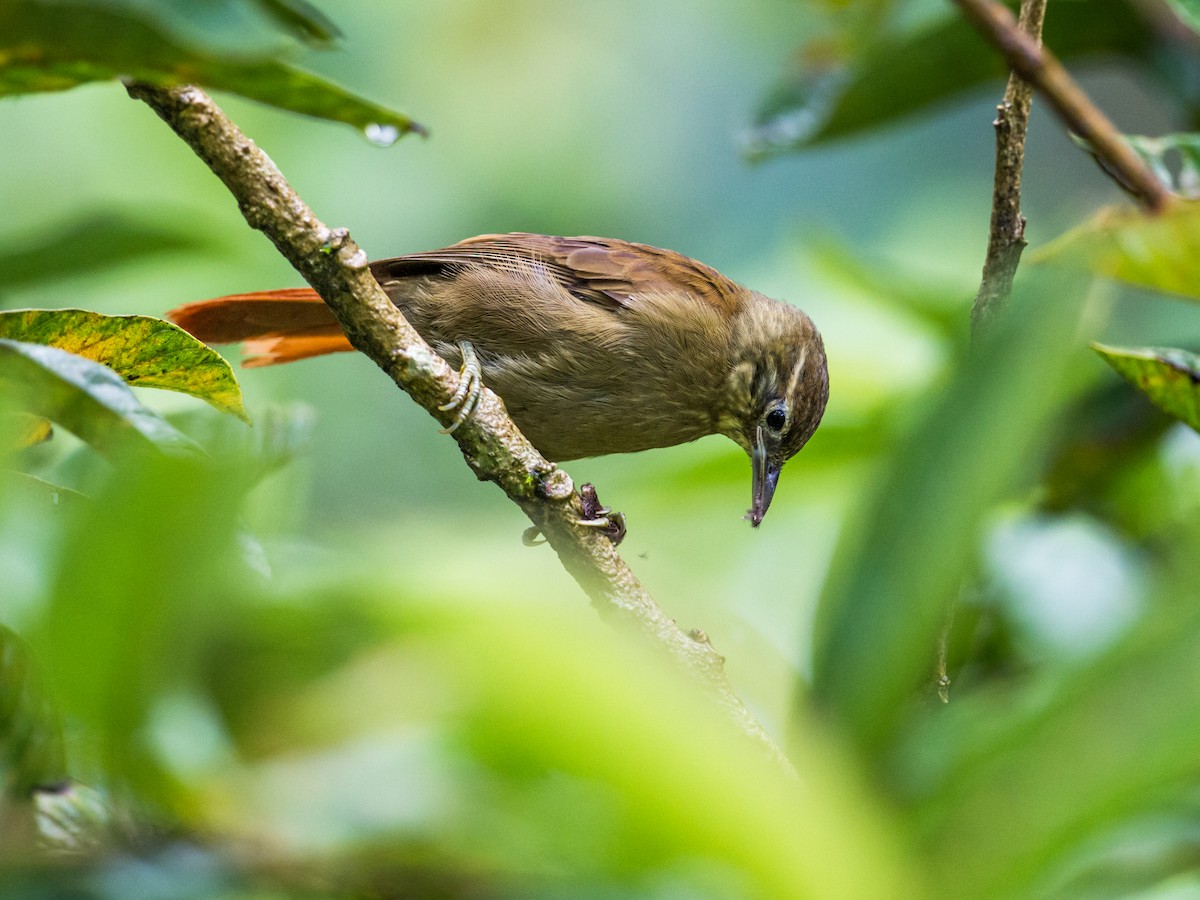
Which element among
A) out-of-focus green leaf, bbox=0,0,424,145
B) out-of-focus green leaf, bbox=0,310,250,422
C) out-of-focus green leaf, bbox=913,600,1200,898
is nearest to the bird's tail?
out-of-focus green leaf, bbox=0,310,250,422

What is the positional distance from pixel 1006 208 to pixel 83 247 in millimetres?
1931

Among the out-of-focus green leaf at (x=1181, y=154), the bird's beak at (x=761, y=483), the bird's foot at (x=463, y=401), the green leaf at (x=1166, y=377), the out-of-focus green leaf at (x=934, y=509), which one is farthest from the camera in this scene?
the bird's beak at (x=761, y=483)

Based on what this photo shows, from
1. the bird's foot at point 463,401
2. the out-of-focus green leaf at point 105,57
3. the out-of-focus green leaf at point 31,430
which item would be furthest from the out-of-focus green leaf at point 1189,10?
the out-of-focus green leaf at point 31,430

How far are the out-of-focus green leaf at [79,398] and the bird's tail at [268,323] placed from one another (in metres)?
1.71

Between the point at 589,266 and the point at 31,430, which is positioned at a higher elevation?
the point at 31,430

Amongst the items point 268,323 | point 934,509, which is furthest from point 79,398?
point 268,323

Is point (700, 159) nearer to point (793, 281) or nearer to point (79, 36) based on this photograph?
point (793, 281)

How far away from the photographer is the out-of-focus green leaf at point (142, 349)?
1633mm

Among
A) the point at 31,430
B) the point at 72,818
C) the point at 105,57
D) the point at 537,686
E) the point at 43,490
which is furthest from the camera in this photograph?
the point at 31,430

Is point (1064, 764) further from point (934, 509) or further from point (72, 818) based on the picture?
point (72, 818)

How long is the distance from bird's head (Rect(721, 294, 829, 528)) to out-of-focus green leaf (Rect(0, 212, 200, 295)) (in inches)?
67.5

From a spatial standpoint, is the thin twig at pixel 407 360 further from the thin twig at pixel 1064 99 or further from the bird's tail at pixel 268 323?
the bird's tail at pixel 268 323

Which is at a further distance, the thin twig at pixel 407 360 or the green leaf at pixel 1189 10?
the green leaf at pixel 1189 10

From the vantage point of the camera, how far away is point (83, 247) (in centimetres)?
270
